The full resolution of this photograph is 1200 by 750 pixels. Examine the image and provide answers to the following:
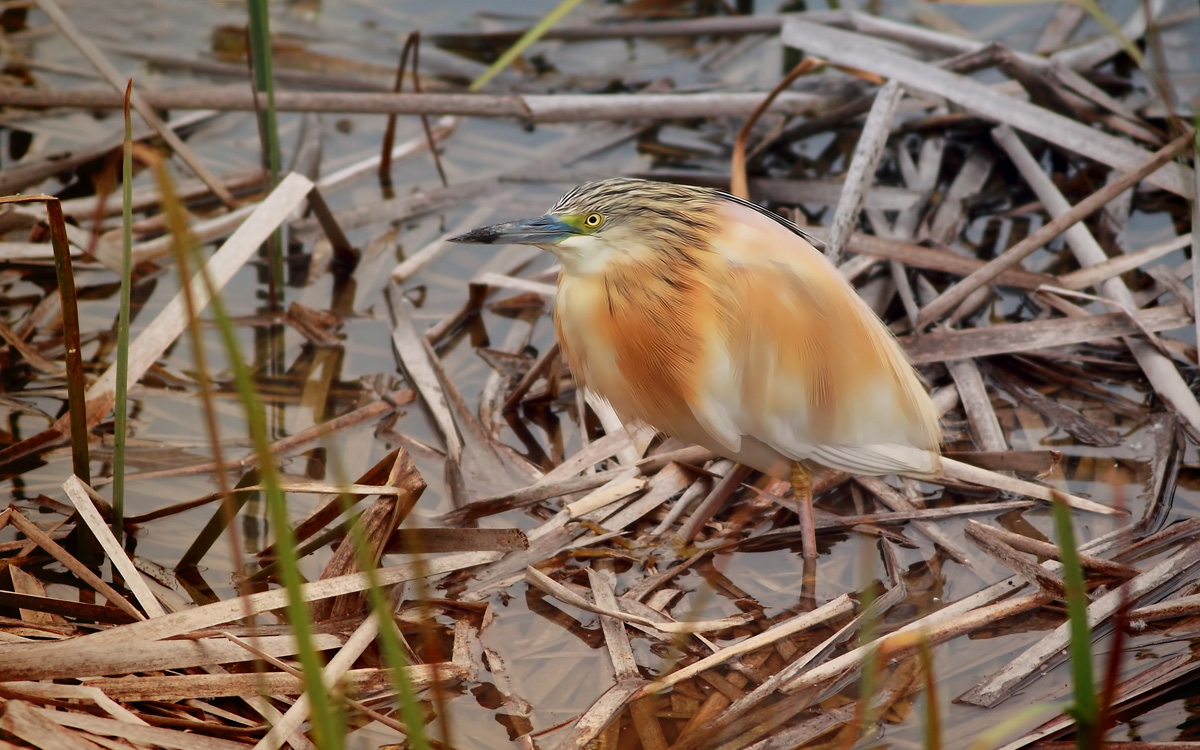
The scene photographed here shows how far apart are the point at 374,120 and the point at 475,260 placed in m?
1.03

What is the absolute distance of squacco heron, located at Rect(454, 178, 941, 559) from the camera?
228 centimetres

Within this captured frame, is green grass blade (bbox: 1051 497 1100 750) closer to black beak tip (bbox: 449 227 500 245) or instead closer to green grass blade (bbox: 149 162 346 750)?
green grass blade (bbox: 149 162 346 750)

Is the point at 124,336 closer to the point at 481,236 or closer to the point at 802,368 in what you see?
the point at 481,236

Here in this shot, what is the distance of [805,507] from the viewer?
2504 millimetres

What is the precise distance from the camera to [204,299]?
284 cm

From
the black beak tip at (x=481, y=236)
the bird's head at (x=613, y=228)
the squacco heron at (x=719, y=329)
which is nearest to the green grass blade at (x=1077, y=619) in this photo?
the squacco heron at (x=719, y=329)

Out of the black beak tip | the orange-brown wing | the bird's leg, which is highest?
the black beak tip

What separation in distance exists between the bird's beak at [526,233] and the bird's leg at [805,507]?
2.50 ft

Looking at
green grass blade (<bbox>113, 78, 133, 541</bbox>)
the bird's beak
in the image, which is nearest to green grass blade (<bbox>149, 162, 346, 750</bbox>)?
green grass blade (<bbox>113, 78, 133, 541</bbox>)

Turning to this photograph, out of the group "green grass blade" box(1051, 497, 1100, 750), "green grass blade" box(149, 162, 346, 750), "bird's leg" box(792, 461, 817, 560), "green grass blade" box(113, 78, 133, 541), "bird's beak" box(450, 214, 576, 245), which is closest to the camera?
"green grass blade" box(149, 162, 346, 750)

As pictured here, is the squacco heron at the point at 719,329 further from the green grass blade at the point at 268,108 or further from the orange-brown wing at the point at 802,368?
the green grass blade at the point at 268,108

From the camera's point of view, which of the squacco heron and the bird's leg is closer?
the squacco heron

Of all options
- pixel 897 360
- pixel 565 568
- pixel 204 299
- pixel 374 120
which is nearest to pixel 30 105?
pixel 204 299

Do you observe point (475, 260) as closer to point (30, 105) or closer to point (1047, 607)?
point (30, 105)
